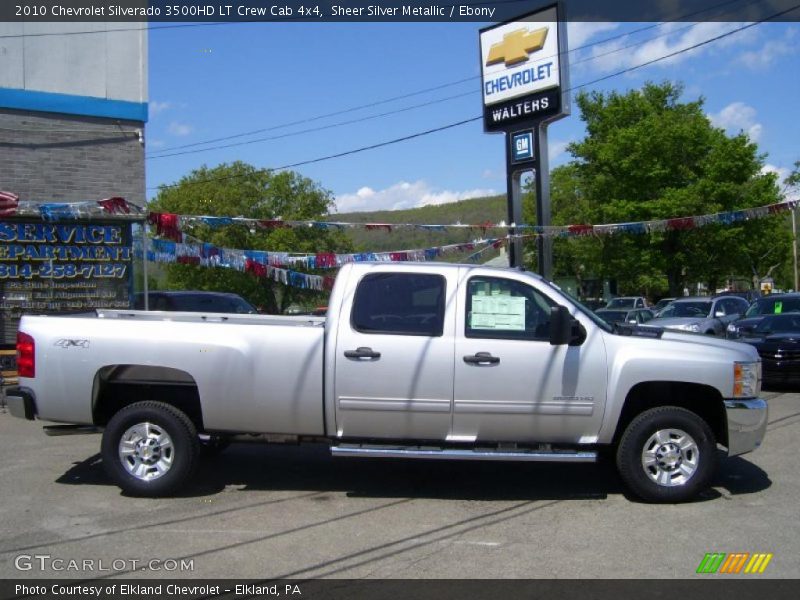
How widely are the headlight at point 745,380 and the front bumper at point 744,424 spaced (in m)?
0.07

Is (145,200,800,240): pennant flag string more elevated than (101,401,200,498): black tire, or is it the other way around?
(145,200,800,240): pennant flag string

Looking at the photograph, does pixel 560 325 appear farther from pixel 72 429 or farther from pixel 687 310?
pixel 687 310

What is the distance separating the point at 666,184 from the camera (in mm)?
37438

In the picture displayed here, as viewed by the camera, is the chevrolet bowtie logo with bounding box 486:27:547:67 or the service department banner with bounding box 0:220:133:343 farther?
the chevrolet bowtie logo with bounding box 486:27:547:67

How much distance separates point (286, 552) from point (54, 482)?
3.06 m

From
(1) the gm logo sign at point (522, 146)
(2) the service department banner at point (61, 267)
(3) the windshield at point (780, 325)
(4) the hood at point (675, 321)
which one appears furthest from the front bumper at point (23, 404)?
(1) the gm logo sign at point (522, 146)

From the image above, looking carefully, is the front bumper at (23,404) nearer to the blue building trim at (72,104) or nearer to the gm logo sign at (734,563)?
the gm logo sign at (734,563)

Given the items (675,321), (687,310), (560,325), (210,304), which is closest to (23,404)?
(560,325)

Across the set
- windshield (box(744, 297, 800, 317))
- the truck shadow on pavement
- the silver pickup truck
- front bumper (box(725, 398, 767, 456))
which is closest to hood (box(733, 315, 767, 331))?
windshield (box(744, 297, 800, 317))

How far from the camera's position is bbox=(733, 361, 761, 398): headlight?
653 centimetres

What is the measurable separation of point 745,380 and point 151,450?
16.5ft

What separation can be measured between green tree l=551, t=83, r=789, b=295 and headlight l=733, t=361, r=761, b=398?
30573 millimetres

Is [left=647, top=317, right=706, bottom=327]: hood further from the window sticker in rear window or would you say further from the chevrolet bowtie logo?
the window sticker in rear window

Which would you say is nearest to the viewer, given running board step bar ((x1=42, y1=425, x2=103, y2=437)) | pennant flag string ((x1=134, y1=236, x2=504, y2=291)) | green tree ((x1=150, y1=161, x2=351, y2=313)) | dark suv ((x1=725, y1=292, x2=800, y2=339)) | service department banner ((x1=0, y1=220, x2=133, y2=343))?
running board step bar ((x1=42, y1=425, x2=103, y2=437))
